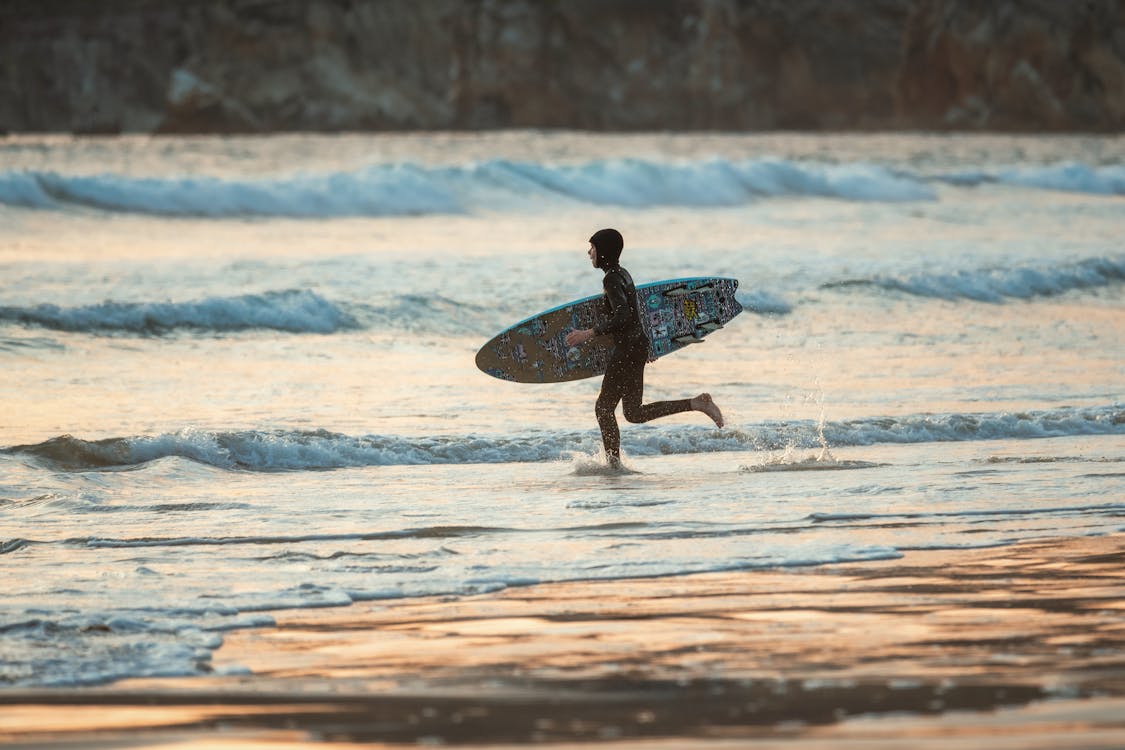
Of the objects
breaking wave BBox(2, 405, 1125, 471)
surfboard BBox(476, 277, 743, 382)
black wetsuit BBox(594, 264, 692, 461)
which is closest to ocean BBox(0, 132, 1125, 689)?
breaking wave BBox(2, 405, 1125, 471)

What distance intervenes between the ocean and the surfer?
25 cm

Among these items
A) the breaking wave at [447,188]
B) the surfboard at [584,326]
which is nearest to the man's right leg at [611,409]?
the surfboard at [584,326]

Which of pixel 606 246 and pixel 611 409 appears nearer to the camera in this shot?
pixel 606 246

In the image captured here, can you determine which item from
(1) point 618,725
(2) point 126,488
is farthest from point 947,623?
(2) point 126,488

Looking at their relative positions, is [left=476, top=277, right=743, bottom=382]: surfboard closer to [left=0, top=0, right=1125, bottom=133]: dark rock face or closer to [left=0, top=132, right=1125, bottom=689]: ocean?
[left=0, top=132, right=1125, bottom=689]: ocean

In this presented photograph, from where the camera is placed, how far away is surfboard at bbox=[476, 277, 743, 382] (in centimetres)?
985

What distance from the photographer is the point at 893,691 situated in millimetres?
4414

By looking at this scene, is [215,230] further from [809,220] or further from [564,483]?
[564,483]

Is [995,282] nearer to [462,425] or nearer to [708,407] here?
[462,425]

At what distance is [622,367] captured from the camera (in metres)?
8.88

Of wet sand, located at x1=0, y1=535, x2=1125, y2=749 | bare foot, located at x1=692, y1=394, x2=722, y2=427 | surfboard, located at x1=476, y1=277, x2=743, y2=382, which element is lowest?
wet sand, located at x1=0, y1=535, x2=1125, y2=749

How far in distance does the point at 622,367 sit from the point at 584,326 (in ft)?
3.40

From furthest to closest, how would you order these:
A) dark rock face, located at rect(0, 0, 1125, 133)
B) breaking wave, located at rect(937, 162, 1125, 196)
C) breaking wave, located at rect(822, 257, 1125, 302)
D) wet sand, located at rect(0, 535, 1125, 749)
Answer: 1. dark rock face, located at rect(0, 0, 1125, 133)
2. breaking wave, located at rect(937, 162, 1125, 196)
3. breaking wave, located at rect(822, 257, 1125, 302)
4. wet sand, located at rect(0, 535, 1125, 749)

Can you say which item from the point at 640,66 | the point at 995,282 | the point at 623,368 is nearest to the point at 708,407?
the point at 623,368
